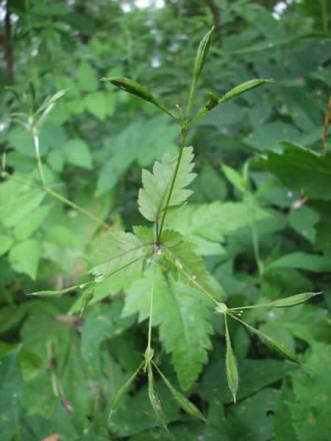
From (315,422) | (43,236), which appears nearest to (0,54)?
(43,236)

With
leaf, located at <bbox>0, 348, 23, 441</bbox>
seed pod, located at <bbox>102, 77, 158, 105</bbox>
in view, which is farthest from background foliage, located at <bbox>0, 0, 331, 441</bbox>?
seed pod, located at <bbox>102, 77, 158, 105</bbox>

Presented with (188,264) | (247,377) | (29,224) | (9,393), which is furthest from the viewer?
(29,224)

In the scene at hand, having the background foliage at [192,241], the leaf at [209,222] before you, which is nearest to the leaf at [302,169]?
the background foliage at [192,241]

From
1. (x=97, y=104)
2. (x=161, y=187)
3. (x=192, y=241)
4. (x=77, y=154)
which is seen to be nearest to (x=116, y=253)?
(x=161, y=187)

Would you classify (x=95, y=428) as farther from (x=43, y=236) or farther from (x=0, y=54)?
(x=0, y=54)

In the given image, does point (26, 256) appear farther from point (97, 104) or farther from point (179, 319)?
point (97, 104)

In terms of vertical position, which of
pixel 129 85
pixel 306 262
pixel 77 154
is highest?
pixel 129 85
